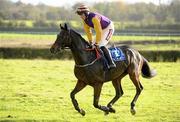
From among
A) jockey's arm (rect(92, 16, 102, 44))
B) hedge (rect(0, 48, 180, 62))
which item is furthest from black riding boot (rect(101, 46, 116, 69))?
hedge (rect(0, 48, 180, 62))

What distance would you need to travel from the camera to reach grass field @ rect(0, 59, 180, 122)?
43.6 ft

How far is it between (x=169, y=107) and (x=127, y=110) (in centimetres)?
155

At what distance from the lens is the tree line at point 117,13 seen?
103875 mm

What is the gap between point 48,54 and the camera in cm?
3741

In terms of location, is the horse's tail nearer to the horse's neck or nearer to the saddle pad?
the saddle pad

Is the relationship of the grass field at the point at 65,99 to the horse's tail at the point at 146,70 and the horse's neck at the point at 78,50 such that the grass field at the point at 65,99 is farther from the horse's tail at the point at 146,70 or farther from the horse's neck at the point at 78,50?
the horse's neck at the point at 78,50

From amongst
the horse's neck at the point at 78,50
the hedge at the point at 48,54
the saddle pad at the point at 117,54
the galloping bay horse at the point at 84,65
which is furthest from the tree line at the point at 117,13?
the horse's neck at the point at 78,50

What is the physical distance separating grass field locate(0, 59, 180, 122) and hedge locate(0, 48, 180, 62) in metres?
8.57

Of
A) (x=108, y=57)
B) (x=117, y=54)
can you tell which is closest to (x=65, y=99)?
(x=117, y=54)

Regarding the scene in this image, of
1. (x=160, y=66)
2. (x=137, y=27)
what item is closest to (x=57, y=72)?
(x=160, y=66)

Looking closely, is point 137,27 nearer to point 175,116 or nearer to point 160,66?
point 160,66

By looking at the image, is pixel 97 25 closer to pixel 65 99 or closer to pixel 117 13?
pixel 65 99

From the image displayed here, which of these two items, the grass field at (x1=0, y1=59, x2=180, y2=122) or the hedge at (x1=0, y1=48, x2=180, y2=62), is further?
the hedge at (x1=0, y1=48, x2=180, y2=62)

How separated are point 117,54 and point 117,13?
108 m
